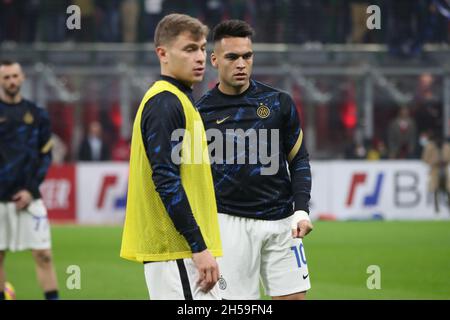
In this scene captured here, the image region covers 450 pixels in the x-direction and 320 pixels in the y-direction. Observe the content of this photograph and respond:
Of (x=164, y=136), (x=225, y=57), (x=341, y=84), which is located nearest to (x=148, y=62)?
(x=341, y=84)

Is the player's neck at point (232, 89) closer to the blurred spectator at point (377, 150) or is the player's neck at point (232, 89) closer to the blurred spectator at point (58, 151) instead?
the blurred spectator at point (377, 150)

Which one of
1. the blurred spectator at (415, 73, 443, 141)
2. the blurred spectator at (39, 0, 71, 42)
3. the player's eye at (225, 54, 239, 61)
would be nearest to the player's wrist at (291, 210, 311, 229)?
the player's eye at (225, 54, 239, 61)

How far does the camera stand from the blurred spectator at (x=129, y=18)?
80.2ft

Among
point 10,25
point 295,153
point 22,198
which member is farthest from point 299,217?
point 10,25

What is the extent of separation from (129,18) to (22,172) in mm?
15104

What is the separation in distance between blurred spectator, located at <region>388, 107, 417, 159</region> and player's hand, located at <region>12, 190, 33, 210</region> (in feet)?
46.8

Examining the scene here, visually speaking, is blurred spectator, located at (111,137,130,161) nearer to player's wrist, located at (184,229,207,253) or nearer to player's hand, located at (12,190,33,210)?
player's hand, located at (12,190,33,210)

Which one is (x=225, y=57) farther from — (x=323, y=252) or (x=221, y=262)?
(x=323, y=252)

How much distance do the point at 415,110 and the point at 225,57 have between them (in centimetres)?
1783

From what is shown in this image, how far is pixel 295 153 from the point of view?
671 centimetres

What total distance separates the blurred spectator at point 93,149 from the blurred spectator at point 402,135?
20.9 ft

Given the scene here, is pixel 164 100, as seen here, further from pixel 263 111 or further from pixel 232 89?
pixel 232 89

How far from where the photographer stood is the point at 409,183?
2083 centimetres
